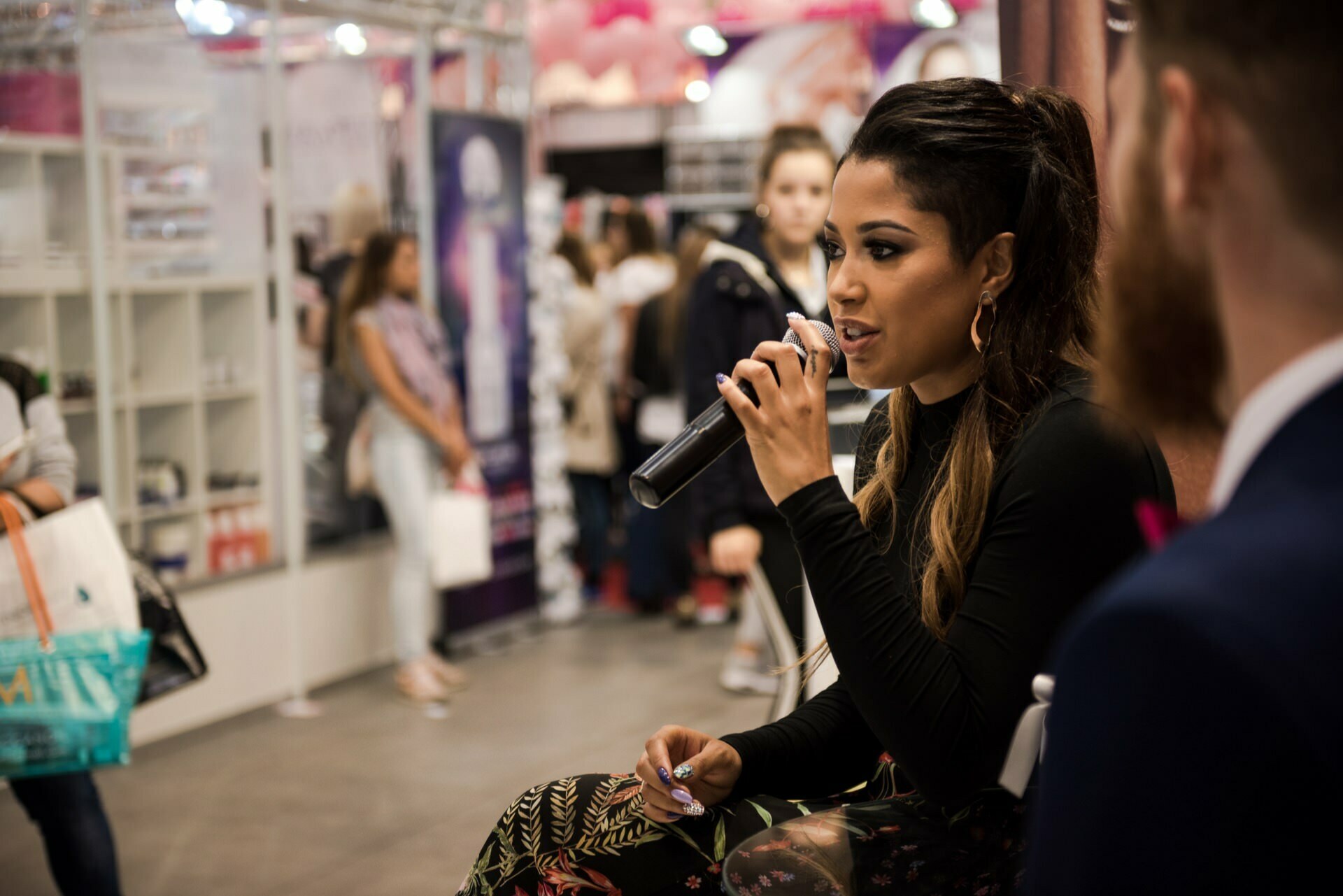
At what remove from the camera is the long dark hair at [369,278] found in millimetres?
4645

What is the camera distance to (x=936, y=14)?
25.1 ft

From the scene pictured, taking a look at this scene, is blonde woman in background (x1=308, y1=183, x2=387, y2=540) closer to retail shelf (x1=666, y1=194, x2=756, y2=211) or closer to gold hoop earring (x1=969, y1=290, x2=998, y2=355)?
gold hoop earring (x1=969, y1=290, x2=998, y2=355)

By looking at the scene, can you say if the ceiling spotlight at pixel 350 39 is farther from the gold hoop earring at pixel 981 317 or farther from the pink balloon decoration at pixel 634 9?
the pink balloon decoration at pixel 634 9

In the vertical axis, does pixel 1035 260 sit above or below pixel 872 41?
below

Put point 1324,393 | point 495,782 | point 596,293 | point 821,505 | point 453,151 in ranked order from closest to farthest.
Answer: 1. point 1324,393
2. point 821,505
3. point 495,782
4. point 453,151
5. point 596,293

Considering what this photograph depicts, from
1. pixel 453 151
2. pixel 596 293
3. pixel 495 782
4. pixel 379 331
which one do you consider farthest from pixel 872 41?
pixel 495 782

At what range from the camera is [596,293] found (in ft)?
20.8

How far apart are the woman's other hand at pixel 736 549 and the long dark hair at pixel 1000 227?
1936mm

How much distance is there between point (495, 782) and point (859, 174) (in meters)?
2.74

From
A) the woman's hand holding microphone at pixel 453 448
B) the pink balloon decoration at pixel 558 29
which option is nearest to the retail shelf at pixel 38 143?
the woman's hand holding microphone at pixel 453 448

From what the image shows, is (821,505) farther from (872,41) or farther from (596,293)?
(872,41)

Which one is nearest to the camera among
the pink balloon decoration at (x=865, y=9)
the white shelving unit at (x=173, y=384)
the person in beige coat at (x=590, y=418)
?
the white shelving unit at (x=173, y=384)

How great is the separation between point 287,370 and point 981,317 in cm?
362

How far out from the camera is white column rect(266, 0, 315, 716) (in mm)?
4543
